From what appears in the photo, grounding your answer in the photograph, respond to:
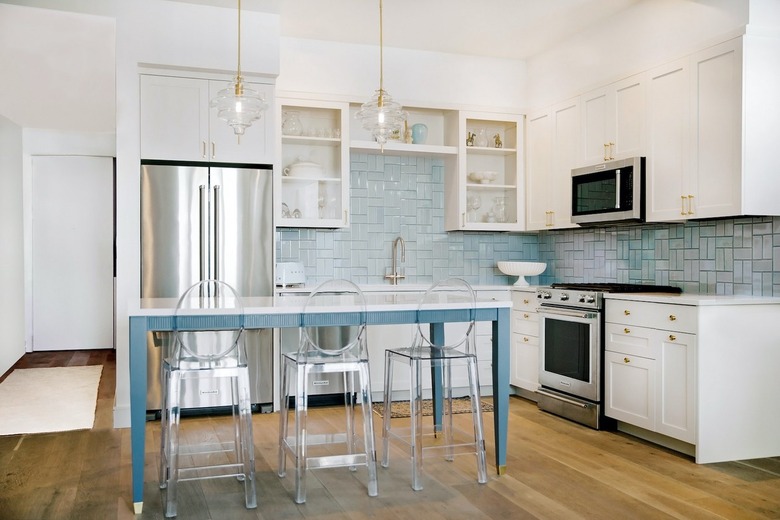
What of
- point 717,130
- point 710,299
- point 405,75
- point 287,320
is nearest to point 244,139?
point 405,75

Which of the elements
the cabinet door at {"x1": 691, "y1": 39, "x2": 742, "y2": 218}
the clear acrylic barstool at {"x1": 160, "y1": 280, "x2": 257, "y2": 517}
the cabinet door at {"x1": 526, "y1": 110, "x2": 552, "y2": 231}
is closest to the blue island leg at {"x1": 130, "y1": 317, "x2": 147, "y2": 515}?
the clear acrylic barstool at {"x1": 160, "y1": 280, "x2": 257, "y2": 517}

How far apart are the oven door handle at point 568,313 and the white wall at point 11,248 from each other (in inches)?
207

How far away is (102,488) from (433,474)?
5.36ft

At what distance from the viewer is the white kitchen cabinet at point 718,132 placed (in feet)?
12.4

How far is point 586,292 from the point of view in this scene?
450 centimetres

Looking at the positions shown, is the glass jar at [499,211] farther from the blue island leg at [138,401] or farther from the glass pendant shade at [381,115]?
the blue island leg at [138,401]

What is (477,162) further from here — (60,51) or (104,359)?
(104,359)

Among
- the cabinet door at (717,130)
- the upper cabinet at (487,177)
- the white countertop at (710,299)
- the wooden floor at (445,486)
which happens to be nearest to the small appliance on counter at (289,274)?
the wooden floor at (445,486)

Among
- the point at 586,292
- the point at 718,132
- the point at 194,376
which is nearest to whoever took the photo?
the point at 194,376

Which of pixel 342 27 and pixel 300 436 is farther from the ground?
pixel 342 27

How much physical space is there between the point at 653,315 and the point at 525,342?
1450 mm

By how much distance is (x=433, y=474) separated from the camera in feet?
11.4

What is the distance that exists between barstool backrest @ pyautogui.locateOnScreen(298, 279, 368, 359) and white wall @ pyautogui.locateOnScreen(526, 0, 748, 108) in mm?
2601

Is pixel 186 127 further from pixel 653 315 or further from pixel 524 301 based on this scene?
pixel 653 315
